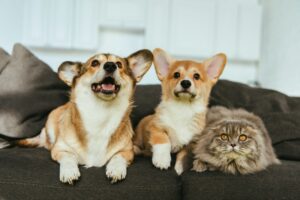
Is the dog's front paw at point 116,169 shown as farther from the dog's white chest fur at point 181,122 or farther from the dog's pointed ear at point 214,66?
the dog's pointed ear at point 214,66

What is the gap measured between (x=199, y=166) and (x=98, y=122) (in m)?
0.52

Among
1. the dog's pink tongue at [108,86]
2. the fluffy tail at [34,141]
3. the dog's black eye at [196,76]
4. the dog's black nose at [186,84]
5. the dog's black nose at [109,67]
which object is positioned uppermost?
the dog's black nose at [109,67]

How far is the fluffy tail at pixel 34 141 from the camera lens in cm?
198

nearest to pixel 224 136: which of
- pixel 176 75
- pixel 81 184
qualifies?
pixel 176 75

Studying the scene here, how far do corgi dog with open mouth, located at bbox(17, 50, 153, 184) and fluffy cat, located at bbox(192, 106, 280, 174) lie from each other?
1.17 feet

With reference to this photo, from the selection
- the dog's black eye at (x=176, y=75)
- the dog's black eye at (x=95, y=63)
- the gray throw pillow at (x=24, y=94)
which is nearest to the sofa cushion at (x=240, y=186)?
the dog's black eye at (x=176, y=75)

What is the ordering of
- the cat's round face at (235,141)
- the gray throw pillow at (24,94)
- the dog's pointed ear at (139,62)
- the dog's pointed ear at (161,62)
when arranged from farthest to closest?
the gray throw pillow at (24,94)
the dog's pointed ear at (161,62)
the dog's pointed ear at (139,62)
the cat's round face at (235,141)

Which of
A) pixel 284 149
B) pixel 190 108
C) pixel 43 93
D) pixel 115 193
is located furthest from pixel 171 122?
pixel 43 93

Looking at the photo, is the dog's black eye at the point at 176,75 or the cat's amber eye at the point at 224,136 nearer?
the cat's amber eye at the point at 224,136

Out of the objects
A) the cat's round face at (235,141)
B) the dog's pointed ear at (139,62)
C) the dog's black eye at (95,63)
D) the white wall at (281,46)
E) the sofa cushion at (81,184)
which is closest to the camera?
the sofa cushion at (81,184)

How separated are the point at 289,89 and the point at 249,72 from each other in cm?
38

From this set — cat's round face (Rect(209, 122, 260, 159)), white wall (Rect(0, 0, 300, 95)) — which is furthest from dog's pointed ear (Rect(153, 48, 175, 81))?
white wall (Rect(0, 0, 300, 95))

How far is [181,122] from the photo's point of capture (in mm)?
1795

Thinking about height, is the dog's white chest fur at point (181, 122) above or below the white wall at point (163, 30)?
below
